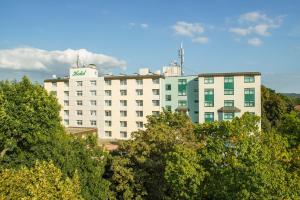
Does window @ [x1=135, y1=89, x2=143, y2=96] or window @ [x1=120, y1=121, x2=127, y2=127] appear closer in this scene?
window @ [x1=135, y1=89, x2=143, y2=96]

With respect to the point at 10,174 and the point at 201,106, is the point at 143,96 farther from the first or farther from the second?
the point at 10,174

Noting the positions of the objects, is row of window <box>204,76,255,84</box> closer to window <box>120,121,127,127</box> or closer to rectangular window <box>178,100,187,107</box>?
rectangular window <box>178,100,187,107</box>

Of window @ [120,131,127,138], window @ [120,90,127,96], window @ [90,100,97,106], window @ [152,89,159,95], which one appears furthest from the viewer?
window @ [90,100,97,106]

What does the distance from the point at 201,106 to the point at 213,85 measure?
14.7 feet

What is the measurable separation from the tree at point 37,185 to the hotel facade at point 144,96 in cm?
3901

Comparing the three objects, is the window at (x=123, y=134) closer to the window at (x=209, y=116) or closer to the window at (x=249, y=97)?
the window at (x=209, y=116)

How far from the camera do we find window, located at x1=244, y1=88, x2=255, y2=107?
Answer: 187 feet

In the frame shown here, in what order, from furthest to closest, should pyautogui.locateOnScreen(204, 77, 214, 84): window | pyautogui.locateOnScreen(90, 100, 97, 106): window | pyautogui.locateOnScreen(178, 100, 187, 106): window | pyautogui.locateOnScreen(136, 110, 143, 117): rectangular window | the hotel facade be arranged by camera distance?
1. pyautogui.locateOnScreen(90, 100, 97, 106): window
2. pyautogui.locateOnScreen(136, 110, 143, 117): rectangular window
3. pyautogui.locateOnScreen(178, 100, 187, 106): window
4. pyautogui.locateOnScreen(204, 77, 214, 84): window
5. the hotel facade

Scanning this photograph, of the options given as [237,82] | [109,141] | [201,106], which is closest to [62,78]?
[109,141]

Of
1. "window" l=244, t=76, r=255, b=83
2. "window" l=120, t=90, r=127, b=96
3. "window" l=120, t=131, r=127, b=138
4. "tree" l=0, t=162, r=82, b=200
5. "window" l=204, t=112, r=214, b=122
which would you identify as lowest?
"window" l=120, t=131, r=127, b=138

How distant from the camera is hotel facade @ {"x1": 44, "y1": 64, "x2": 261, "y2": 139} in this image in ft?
190

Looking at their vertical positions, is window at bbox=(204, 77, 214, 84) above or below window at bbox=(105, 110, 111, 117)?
above

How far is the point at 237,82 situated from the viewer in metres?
57.8

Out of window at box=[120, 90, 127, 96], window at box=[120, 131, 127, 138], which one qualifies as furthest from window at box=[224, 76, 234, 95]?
window at box=[120, 131, 127, 138]
